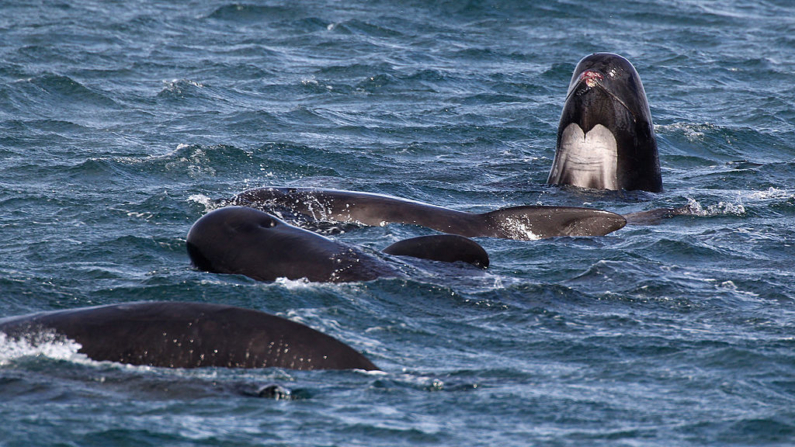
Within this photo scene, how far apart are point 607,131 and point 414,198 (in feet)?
7.47

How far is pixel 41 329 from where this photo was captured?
21.6 feet

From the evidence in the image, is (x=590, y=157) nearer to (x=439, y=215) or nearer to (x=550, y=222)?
(x=550, y=222)

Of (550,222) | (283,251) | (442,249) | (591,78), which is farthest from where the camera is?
(591,78)

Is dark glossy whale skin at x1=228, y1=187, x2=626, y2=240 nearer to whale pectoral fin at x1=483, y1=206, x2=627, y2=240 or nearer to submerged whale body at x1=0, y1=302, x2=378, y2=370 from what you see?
whale pectoral fin at x1=483, y1=206, x2=627, y2=240

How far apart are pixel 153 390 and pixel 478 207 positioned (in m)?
6.63

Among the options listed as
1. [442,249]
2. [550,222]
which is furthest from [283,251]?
[550,222]

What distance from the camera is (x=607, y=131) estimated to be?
12.3 m

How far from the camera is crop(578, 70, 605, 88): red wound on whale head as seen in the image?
12.1 metres

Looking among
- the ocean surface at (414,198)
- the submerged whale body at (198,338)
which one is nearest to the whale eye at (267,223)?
the ocean surface at (414,198)

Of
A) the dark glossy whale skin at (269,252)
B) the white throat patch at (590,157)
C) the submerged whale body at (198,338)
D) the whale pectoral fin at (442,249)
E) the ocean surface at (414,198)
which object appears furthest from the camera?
the white throat patch at (590,157)

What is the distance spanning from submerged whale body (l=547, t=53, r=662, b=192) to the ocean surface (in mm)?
366

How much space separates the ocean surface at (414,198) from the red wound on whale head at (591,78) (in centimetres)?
121

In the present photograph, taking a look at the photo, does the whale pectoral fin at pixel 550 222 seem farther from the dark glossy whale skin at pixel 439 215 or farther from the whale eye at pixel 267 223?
the whale eye at pixel 267 223

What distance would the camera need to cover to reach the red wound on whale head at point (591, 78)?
12109 mm
